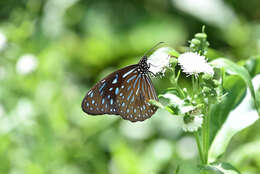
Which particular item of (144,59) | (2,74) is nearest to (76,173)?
(2,74)

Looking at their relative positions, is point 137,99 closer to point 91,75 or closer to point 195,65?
point 195,65

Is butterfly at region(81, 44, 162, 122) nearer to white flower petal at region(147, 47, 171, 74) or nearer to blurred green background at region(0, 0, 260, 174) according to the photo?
white flower petal at region(147, 47, 171, 74)

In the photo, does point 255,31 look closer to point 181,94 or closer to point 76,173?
point 76,173

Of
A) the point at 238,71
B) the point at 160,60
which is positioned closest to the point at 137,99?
the point at 160,60

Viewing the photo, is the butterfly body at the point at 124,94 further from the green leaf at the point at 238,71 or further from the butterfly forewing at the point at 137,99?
the green leaf at the point at 238,71

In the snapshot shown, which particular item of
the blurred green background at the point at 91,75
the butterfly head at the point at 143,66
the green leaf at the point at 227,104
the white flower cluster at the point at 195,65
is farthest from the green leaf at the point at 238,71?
the butterfly head at the point at 143,66

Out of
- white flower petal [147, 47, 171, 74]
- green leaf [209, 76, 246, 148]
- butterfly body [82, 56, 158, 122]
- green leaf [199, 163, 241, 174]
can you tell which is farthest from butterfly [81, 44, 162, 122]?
green leaf [199, 163, 241, 174]
